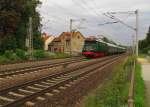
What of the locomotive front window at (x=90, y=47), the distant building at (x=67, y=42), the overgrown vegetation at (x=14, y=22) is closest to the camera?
the locomotive front window at (x=90, y=47)

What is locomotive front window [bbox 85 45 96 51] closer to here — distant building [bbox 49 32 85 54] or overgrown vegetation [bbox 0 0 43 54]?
overgrown vegetation [bbox 0 0 43 54]

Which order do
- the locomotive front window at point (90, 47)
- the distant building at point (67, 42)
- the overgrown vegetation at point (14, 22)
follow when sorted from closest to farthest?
the locomotive front window at point (90, 47)
the overgrown vegetation at point (14, 22)
the distant building at point (67, 42)

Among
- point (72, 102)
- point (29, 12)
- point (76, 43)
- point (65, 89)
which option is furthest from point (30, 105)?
point (76, 43)

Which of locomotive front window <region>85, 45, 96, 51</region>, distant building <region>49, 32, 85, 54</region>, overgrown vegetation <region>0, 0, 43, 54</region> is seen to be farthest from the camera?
distant building <region>49, 32, 85, 54</region>

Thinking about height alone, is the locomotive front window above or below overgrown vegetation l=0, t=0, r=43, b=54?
below

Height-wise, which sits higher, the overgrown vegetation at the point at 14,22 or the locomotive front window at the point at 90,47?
the overgrown vegetation at the point at 14,22

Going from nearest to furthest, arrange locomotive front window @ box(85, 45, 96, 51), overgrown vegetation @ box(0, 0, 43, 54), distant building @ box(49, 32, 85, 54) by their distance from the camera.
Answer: locomotive front window @ box(85, 45, 96, 51), overgrown vegetation @ box(0, 0, 43, 54), distant building @ box(49, 32, 85, 54)

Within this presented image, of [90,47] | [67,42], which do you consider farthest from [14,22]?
[67,42]

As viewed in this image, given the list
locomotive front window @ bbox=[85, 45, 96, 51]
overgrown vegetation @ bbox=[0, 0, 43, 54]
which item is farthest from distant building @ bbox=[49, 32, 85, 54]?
locomotive front window @ bbox=[85, 45, 96, 51]

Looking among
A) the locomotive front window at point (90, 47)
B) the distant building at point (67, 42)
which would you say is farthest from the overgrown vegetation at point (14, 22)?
the distant building at point (67, 42)

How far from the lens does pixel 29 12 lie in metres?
60.4

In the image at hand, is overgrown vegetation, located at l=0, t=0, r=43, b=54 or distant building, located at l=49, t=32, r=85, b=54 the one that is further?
distant building, located at l=49, t=32, r=85, b=54

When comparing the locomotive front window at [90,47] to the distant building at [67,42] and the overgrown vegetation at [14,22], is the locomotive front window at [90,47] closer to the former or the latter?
the overgrown vegetation at [14,22]

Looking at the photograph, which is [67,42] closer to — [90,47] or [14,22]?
[14,22]
